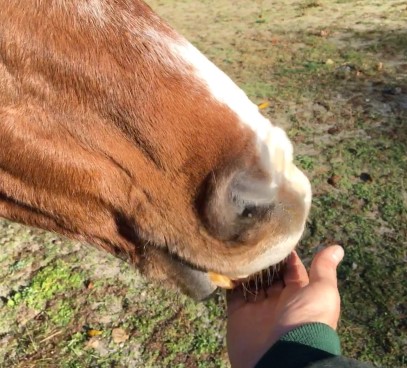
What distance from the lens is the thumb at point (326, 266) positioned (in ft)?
6.40

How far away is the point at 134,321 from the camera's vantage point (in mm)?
2969

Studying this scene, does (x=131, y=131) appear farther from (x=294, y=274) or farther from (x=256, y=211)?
(x=294, y=274)

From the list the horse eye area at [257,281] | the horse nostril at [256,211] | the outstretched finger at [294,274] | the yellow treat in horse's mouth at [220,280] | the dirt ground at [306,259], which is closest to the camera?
the horse nostril at [256,211]

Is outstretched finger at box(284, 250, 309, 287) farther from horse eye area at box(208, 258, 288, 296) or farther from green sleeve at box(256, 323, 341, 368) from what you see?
green sleeve at box(256, 323, 341, 368)

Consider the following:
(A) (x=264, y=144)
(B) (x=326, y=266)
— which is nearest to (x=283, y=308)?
(B) (x=326, y=266)

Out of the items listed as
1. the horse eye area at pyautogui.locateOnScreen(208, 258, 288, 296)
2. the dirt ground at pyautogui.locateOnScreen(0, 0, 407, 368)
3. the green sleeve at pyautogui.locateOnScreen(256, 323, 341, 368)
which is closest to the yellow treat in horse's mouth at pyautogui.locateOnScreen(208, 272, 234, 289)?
the horse eye area at pyautogui.locateOnScreen(208, 258, 288, 296)

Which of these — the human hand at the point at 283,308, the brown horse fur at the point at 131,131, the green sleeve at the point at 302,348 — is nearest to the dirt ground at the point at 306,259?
the human hand at the point at 283,308

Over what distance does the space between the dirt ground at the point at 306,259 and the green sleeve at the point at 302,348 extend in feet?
3.82

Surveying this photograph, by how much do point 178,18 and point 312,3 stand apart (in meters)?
1.61

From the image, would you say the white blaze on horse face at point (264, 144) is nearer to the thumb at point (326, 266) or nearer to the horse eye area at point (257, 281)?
the horse eye area at point (257, 281)

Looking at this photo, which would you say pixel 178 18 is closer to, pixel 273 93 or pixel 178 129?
pixel 273 93

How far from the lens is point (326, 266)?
202cm

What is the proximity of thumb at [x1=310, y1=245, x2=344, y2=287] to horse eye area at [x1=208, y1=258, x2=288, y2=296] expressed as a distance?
0.35ft

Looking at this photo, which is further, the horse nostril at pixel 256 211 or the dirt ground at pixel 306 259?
the dirt ground at pixel 306 259
